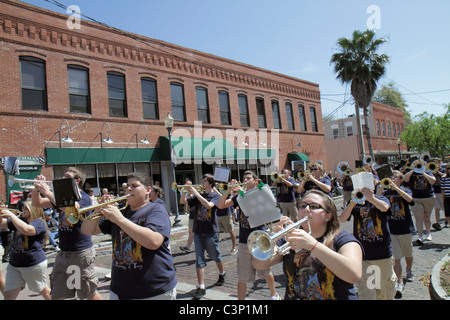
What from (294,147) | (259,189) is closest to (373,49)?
(294,147)

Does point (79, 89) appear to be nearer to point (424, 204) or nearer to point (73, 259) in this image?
point (73, 259)

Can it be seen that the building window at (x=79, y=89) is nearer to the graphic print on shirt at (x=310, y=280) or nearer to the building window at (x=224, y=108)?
the building window at (x=224, y=108)

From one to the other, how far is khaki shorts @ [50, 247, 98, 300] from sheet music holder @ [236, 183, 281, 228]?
244 cm

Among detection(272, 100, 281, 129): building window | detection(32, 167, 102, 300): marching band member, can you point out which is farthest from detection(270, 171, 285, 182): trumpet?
detection(272, 100, 281, 129): building window

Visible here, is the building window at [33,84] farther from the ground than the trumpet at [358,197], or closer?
farther from the ground

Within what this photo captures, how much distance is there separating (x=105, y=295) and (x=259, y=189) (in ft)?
13.1

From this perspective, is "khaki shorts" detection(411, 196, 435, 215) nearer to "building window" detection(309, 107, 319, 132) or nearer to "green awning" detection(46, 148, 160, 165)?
"green awning" detection(46, 148, 160, 165)

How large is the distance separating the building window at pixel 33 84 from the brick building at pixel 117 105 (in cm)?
4

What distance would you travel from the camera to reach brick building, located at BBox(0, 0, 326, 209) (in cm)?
1256

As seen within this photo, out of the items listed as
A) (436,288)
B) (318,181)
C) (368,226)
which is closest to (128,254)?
(368,226)

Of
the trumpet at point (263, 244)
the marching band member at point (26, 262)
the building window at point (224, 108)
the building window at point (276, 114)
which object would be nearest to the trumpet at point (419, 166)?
the trumpet at point (263, 244)

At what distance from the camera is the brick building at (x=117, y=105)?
41.2 ft

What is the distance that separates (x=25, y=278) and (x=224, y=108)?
16807 millimetres
